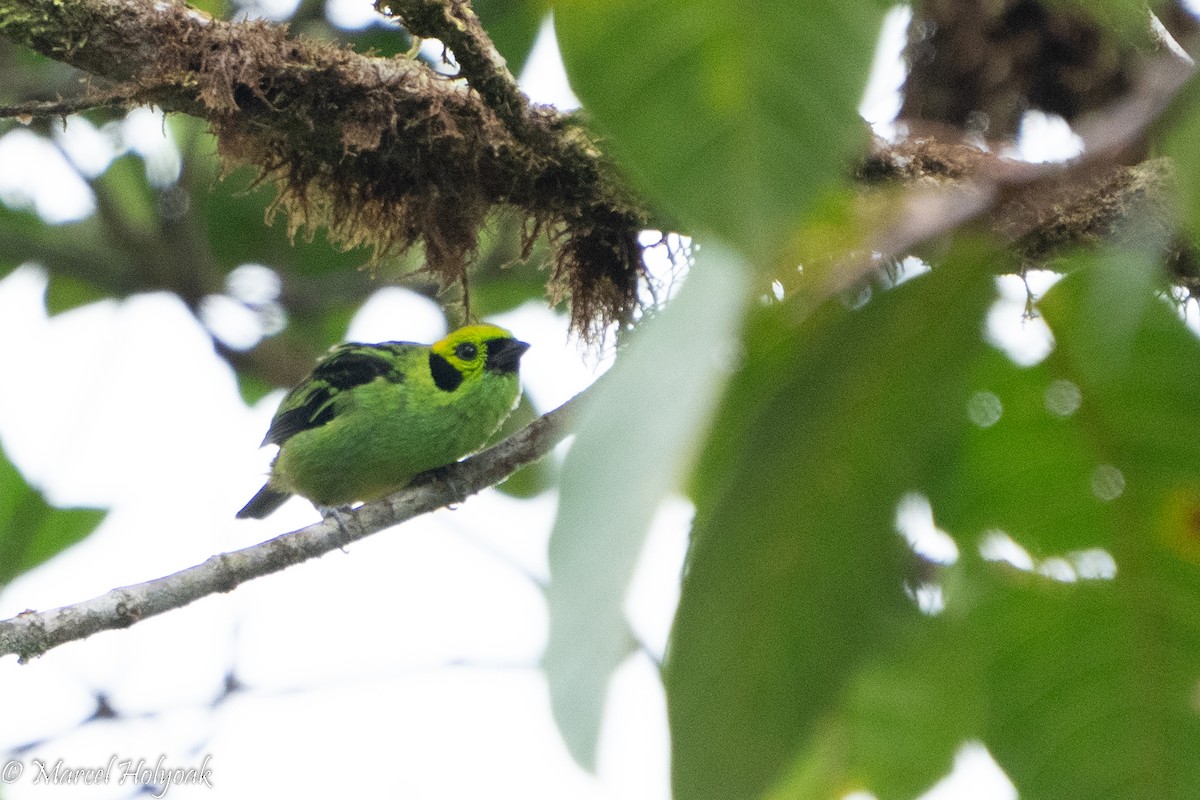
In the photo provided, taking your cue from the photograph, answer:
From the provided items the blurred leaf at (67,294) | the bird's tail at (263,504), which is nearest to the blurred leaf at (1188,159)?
the blurred leaf at (67,294)

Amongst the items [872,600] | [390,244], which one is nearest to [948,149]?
[390,244]

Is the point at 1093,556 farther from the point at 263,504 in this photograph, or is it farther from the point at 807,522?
the point at 263,504

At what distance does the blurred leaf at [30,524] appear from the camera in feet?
14.6

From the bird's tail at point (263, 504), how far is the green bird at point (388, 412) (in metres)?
0.53

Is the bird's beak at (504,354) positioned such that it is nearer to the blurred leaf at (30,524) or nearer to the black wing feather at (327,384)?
the black wing feather at (327,384)

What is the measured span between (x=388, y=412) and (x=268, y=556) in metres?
1.62

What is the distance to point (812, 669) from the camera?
0.75 metres

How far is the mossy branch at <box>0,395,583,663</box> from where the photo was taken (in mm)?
3090

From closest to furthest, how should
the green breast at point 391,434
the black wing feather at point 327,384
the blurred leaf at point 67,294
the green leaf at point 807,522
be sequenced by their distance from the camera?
the green leaf at point 807,522, the green breast at point 391,434, the black wing feather at point 327,384, the blurred leaf at point 67,294

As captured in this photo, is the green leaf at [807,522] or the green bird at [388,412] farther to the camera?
the green bird at [388,412]

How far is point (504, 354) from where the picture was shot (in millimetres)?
5285

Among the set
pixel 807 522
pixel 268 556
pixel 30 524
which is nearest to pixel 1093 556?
pixel 807 522

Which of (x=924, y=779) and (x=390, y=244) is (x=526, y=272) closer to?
(x=390, y=244)

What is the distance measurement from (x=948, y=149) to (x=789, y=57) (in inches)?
118
